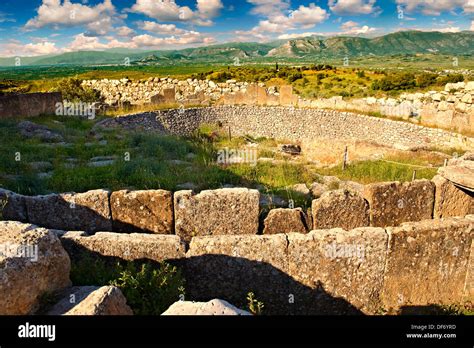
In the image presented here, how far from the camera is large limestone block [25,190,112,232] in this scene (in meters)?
5.22

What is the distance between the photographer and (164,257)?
4223 mm

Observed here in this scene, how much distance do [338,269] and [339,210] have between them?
1279 mm

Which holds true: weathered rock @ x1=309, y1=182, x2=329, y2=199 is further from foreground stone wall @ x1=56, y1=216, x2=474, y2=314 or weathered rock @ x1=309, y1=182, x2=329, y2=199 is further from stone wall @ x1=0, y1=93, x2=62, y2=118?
stone wall @ x1=0, y1=93, x2=62, y2=118

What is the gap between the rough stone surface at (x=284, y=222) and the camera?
5387 mm

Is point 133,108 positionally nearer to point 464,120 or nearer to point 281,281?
point 464,120

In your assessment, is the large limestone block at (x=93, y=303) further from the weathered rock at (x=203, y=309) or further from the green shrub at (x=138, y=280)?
the weathered rock at (x=203, y=309)

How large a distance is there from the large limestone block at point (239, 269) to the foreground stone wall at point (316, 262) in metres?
0.01

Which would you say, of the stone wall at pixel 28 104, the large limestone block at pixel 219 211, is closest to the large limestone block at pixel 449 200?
the large limestone block at pixel 219 211

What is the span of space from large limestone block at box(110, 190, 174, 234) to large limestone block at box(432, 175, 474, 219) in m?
4.30

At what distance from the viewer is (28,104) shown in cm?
1569

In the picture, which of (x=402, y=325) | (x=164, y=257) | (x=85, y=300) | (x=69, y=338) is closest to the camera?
(x=69, y=338)

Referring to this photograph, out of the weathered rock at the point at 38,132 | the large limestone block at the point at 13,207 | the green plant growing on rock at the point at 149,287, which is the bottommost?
the green plant growing on rock at the point at 149,287

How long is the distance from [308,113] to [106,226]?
52.2ft

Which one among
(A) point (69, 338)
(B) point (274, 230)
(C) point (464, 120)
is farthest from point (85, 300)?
(C) point (464, 120)
